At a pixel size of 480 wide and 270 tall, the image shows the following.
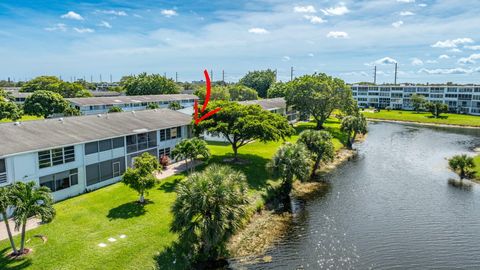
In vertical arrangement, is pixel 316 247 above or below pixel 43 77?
below

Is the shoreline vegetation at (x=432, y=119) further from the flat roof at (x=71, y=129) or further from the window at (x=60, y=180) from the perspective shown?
the window at (x=60, y=180)

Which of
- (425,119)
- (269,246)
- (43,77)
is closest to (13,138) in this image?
(269,246)

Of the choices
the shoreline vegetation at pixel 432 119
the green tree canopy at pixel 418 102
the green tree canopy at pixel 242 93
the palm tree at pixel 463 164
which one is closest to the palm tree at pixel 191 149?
the palm tree at pixel 463 164

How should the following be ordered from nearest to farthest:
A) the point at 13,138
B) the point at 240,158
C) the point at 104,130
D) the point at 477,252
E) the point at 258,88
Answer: the point at 477,252 < the point at 13,138 < the point at 104,130 < the point at 240,158 < the point at 258,88

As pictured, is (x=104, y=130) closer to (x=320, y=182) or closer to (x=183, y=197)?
(x=183, y=197)

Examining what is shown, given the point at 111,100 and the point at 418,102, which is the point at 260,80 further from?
the point at 111,100

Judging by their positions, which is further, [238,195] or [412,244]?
[412,244]
